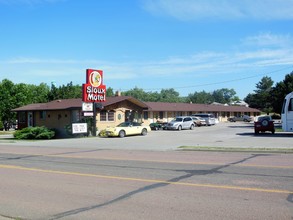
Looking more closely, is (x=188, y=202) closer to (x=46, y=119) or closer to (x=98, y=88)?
(x=98, y=88)

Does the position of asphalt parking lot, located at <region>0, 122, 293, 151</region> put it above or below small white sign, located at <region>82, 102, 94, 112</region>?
below


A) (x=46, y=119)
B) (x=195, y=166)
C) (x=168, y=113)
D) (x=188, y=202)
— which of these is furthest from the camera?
(x=168, y=113)

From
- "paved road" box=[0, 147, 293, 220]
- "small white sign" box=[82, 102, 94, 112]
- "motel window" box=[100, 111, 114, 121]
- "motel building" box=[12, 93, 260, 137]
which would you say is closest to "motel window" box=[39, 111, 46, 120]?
"motel building" box=[12, 93, 260, 137]

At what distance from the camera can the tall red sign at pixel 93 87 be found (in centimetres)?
3544

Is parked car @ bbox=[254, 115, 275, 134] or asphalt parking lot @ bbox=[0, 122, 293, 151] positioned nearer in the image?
asphalt parking lot @ bbox=[0, 122, 293, 151]

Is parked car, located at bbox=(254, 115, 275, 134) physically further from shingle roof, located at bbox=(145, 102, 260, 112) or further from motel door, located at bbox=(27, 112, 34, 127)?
motel door, located at bbox=(27, 112, 34, 127)

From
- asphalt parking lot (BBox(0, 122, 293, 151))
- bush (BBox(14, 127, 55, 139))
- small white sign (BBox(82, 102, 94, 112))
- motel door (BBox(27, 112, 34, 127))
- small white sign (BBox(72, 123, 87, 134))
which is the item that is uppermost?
small white sign (BBox(82, 102, 94, 112))

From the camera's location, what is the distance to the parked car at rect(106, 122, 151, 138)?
33.2 metres

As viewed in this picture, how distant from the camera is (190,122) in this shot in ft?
148

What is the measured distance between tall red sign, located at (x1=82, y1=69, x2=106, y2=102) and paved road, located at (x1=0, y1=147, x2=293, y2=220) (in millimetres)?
23048

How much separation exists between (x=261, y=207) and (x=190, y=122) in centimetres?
3874

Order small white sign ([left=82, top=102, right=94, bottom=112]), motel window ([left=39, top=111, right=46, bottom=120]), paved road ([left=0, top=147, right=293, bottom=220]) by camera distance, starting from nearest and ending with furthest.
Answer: paved road ([left=0, top=147, right=293, bottom=220]) < small white sign ([left=82, top=102, right=94, bottom=112]) < motel window ([left=39, top=111, right=46, bottom=120])

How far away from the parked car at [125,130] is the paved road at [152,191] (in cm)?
2040

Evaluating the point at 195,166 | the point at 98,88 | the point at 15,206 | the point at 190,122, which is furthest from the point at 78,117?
the point at 15,206
